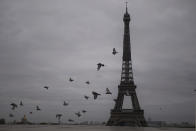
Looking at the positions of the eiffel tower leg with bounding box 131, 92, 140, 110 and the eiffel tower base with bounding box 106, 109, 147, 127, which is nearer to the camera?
the eiffel tower leg with bounding box 131, 92, 140, 110

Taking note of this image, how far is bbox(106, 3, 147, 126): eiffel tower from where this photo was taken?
101625 mm

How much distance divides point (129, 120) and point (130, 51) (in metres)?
24.4

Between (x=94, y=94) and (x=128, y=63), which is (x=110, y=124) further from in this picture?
(x=94, y=94)

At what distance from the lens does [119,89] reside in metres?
104

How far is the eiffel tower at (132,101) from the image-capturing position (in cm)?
10162

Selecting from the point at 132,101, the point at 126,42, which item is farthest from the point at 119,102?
the point at 126,42

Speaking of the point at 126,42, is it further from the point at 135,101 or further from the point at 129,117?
the point at 129,117

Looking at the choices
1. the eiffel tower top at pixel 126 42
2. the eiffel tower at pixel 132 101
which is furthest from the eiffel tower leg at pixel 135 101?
the eiffel tower top at pixel 126 42

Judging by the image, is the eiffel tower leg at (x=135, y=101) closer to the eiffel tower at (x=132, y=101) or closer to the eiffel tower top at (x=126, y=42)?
the eiffel tower at (x=132, y=101)

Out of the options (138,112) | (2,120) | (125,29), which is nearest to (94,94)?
(138,112)

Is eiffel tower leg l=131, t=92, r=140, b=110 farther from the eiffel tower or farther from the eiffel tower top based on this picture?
the eiffel tower top

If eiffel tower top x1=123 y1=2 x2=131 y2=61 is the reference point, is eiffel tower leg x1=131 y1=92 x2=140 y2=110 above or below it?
below

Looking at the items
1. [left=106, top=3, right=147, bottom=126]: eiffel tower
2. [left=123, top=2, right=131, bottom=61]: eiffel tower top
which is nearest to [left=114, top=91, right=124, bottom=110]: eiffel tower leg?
[left=106, top=3, right=147, bottom=126]: eiffel tower

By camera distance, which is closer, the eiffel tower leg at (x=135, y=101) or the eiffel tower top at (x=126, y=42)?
the eiffel tower leg at (x=135, y=101)
